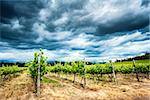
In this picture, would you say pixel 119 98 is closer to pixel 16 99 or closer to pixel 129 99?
pixel 129 99

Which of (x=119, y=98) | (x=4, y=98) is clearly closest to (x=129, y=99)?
(x=119, y=98)

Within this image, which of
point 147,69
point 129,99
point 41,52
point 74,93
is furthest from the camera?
point 147,69

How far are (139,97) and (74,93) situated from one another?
22.2 feet

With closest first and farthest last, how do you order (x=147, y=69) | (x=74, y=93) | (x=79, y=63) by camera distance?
(x=74, y=93), (x=79, y=63), (x=147, y=69)

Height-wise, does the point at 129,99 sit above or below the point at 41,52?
below

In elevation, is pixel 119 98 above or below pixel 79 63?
below

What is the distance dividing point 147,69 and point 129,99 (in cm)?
2639

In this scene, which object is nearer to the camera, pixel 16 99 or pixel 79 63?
pixel 16 99

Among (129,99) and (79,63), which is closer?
(129,99)

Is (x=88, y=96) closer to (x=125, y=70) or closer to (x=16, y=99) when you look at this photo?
(x=16, y=99)

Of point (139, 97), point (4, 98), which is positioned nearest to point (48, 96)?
point (4, 98)

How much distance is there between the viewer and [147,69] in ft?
131

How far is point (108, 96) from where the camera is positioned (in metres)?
17.4

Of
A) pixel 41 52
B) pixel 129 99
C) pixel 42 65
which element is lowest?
pixel 129 99
